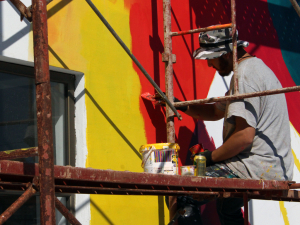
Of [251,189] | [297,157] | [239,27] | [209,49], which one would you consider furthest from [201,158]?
[297,157]

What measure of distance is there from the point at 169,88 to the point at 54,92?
0.99 metres

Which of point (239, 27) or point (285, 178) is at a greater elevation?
point (239, 27)

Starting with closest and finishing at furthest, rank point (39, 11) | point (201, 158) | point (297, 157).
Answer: point (39, 11), point (201, 158), point (297, 157)

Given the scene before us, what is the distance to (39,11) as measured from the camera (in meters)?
1.76

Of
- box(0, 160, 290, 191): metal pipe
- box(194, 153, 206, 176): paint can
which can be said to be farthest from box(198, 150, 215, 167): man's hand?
box(0, 160, 290, 191): metal pipe

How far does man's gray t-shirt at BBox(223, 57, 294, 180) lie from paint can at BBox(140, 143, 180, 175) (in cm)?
50

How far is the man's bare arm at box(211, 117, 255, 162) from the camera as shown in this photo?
9.60ft

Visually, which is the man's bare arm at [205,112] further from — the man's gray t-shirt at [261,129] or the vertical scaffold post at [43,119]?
the vertical scaffold post at [43,119]

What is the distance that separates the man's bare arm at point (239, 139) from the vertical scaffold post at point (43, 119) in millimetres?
1632

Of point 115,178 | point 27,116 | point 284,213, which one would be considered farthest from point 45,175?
point 284,213

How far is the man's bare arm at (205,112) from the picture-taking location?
12.4 ft

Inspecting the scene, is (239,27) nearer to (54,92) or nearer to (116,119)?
(116,119)

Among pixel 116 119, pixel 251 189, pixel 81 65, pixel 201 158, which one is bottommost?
pixel 251 189

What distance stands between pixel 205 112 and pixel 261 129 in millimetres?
871
